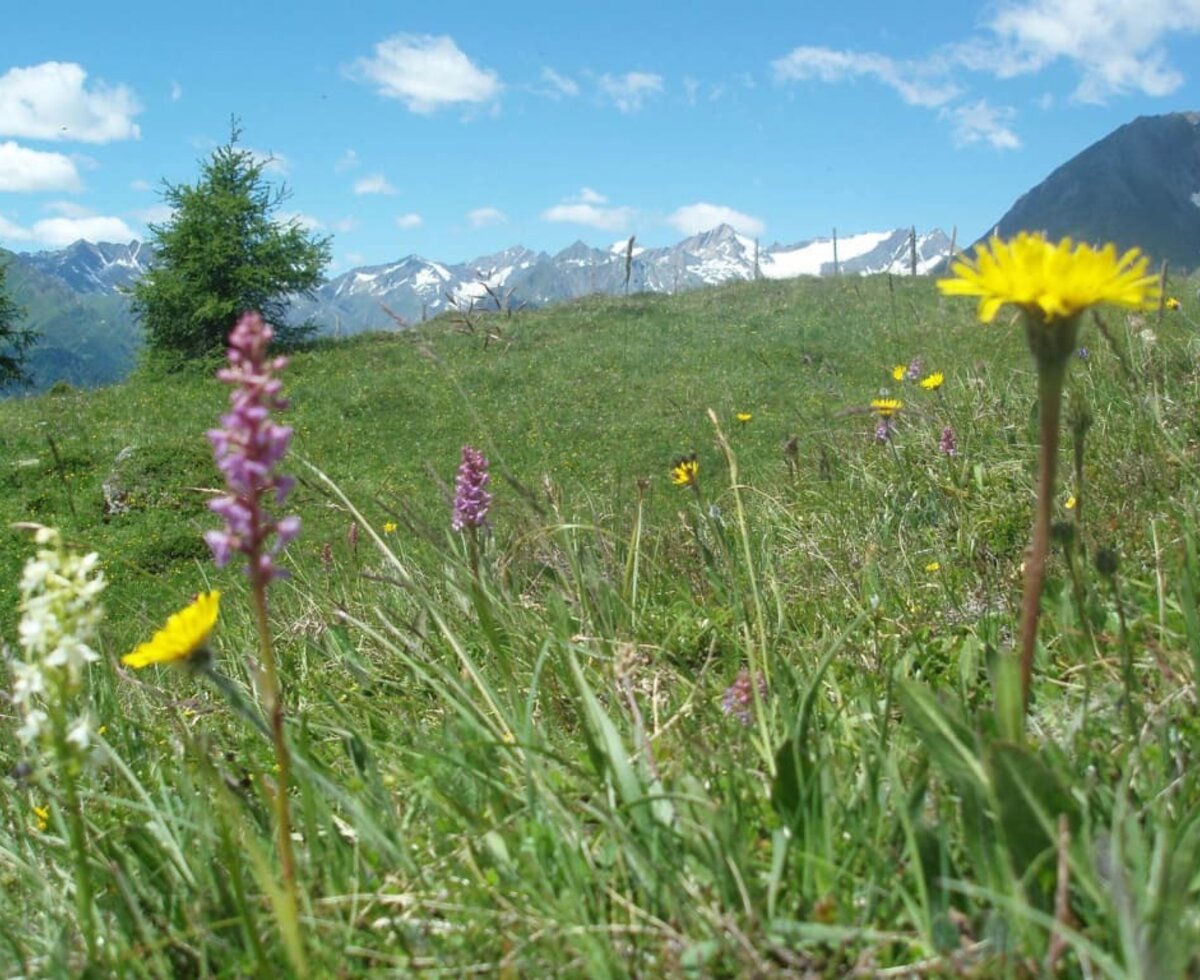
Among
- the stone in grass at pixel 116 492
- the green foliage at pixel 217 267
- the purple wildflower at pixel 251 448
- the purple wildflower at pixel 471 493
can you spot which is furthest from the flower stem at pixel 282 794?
the green foliage at pixel 217 267

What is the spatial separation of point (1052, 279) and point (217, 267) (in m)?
28.2

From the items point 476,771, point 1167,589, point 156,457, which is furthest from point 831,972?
point 156,457

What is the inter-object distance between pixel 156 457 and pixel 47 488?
5.39 ft

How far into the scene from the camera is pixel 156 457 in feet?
48.8

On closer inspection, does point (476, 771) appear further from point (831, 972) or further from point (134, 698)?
point (134, 698)

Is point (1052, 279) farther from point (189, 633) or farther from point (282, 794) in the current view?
point (189, 633)

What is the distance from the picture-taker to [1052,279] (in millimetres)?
1095

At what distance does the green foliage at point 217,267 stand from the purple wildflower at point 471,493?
2463 centimetres

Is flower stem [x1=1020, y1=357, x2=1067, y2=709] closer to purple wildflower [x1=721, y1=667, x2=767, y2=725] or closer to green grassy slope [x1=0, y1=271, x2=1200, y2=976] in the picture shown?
green grassy slope [x1=0, y1=271, x2=1200, y2=976]

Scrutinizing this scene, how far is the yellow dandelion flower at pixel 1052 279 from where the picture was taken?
109cm

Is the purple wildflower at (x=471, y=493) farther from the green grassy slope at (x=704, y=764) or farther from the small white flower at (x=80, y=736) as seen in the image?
the small white flower at (x=80, y=736)

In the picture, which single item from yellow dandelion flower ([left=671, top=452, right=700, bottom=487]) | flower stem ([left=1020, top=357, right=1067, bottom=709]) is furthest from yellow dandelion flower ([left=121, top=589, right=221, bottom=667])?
yellow dandelion flower ([left=671, top=452, right=700, bottom=487])

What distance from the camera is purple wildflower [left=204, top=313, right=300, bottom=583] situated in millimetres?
1006

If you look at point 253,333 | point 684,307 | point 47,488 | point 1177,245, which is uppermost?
point 1177,245
